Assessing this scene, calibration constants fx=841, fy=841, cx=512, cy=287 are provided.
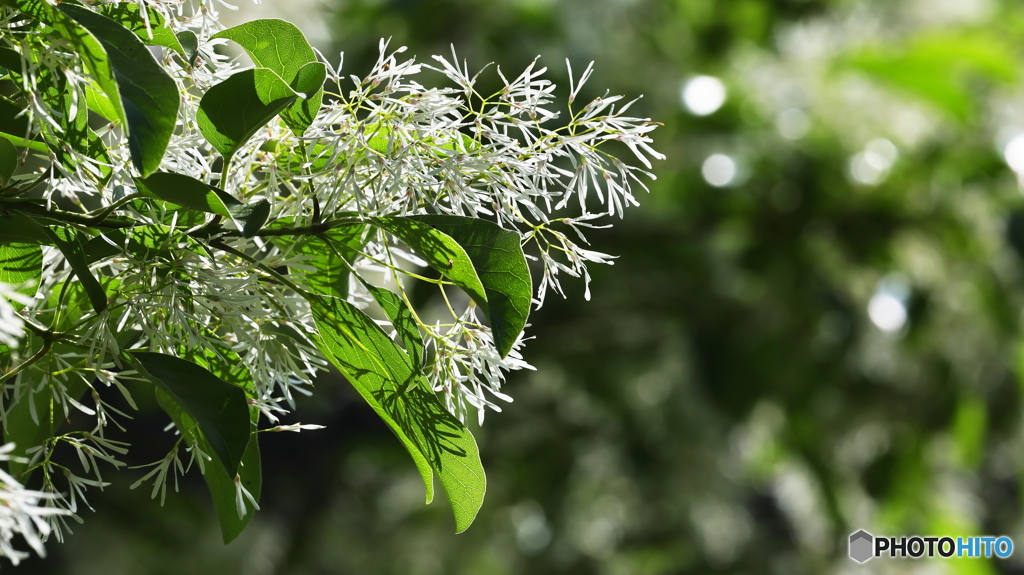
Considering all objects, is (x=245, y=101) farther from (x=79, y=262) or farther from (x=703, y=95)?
(x=703, y=95)

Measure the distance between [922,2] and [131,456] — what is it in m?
2.41

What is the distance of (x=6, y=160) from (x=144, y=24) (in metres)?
0.07

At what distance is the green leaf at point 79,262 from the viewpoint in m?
0.27

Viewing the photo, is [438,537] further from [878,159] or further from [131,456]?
[878,159]

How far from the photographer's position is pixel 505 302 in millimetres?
296

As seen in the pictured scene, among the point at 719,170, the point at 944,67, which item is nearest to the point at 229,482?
the point at 719,170

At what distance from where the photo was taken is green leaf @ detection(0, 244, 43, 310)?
328 mm

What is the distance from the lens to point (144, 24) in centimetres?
30

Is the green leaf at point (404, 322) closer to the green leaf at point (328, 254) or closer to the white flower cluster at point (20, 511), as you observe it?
the green leaf at point (328, 254)

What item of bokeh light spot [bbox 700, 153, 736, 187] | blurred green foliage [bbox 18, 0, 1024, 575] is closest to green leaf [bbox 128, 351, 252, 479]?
blurred green foliage [bbox 18, 0, 1024, 575]

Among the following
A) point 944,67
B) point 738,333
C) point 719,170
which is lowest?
point 738,333

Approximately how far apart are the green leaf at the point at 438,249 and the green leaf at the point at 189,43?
3.7 inches

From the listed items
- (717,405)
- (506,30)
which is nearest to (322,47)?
(506,30)

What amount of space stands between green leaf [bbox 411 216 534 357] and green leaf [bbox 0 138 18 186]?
5.8 inches
